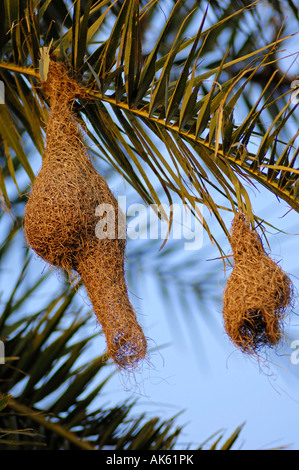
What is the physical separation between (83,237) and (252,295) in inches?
14.3

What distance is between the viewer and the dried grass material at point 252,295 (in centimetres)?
131

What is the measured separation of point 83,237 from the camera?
1346 mm

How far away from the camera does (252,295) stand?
131 centimetres

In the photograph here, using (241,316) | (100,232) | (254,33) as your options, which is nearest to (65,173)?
(100,232)

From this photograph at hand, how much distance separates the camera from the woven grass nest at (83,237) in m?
1.29

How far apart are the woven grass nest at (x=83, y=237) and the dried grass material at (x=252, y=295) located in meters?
0.21

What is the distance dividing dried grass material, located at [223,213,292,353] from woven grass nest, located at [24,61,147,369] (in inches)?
8.2

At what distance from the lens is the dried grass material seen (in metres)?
1.31

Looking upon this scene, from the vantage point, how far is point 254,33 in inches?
93.7

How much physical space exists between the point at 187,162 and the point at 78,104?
0.99 feet

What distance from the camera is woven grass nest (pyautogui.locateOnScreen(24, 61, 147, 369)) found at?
50.7 inches

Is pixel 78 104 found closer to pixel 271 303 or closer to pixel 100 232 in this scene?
pixel 100 232
